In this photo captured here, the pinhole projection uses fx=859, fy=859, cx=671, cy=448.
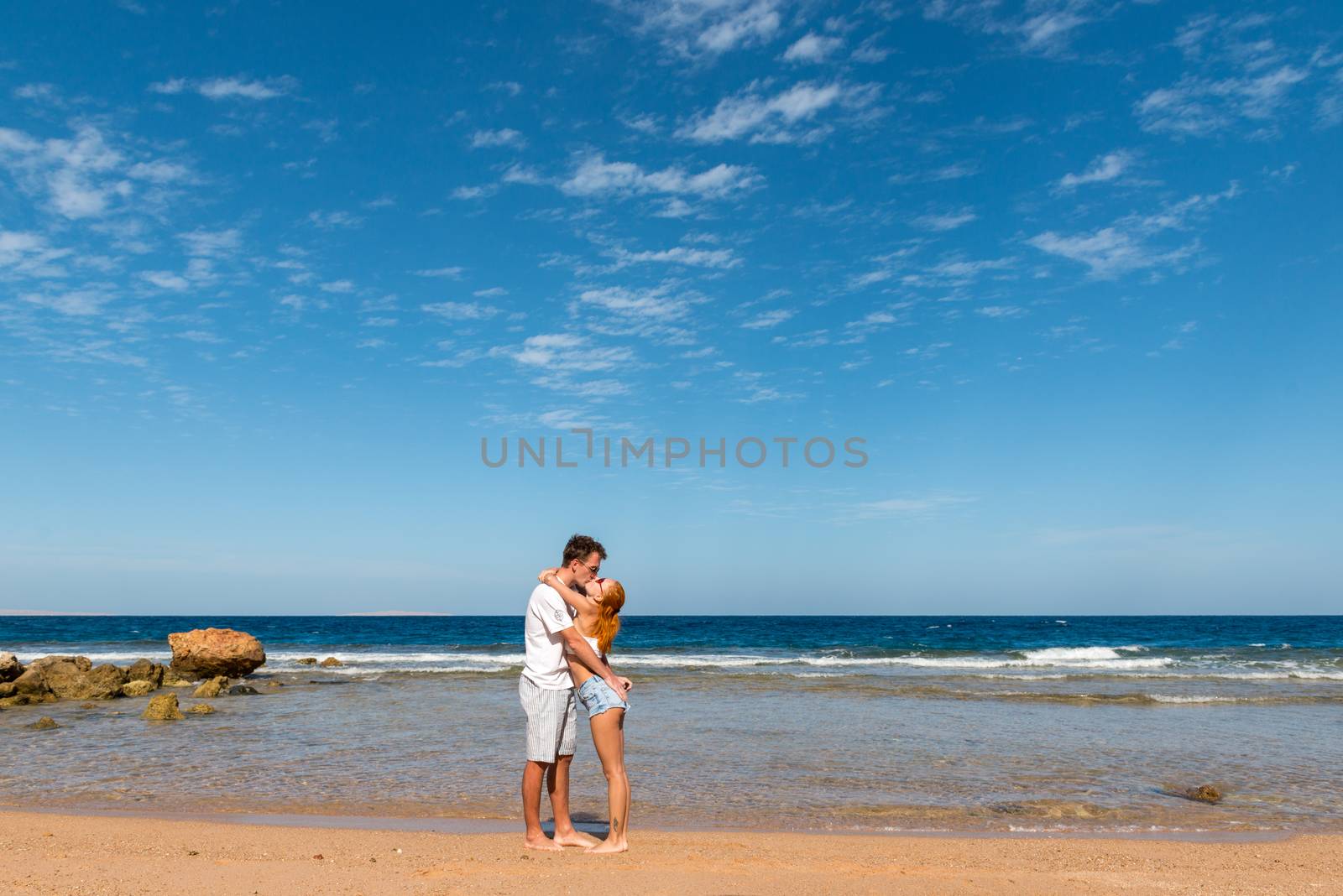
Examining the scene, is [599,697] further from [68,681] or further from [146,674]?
[146,674]

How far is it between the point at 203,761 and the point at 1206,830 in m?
10.0

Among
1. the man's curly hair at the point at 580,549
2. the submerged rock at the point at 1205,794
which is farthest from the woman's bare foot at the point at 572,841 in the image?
the submerged rock at the point at 1205,794

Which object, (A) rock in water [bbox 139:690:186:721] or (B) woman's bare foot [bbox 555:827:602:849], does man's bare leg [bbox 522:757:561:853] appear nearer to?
(B) woman's bare foot [bbox 555:827:602:849]

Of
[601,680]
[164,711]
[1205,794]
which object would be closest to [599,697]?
[601,680]

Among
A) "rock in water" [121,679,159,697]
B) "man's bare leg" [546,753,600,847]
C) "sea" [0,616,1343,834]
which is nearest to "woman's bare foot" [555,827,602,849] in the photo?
"man's bare leg" [546,753,600,847]

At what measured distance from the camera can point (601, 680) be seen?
559 cm

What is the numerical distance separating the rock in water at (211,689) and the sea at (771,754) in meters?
0.38

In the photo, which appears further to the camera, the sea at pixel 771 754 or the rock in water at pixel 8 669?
the rock in water at pixel 8 669

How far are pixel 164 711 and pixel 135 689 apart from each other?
4892 mm

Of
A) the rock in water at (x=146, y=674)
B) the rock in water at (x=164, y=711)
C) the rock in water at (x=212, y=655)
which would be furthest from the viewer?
the rock in water at (x=212, y=655)

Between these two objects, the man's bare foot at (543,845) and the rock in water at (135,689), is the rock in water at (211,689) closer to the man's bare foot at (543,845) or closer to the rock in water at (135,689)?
the rock in water at (135,689)

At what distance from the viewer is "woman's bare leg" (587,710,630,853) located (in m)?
5.57

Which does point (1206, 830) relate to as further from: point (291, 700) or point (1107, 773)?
point (291, 700)

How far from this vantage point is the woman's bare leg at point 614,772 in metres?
5.57
